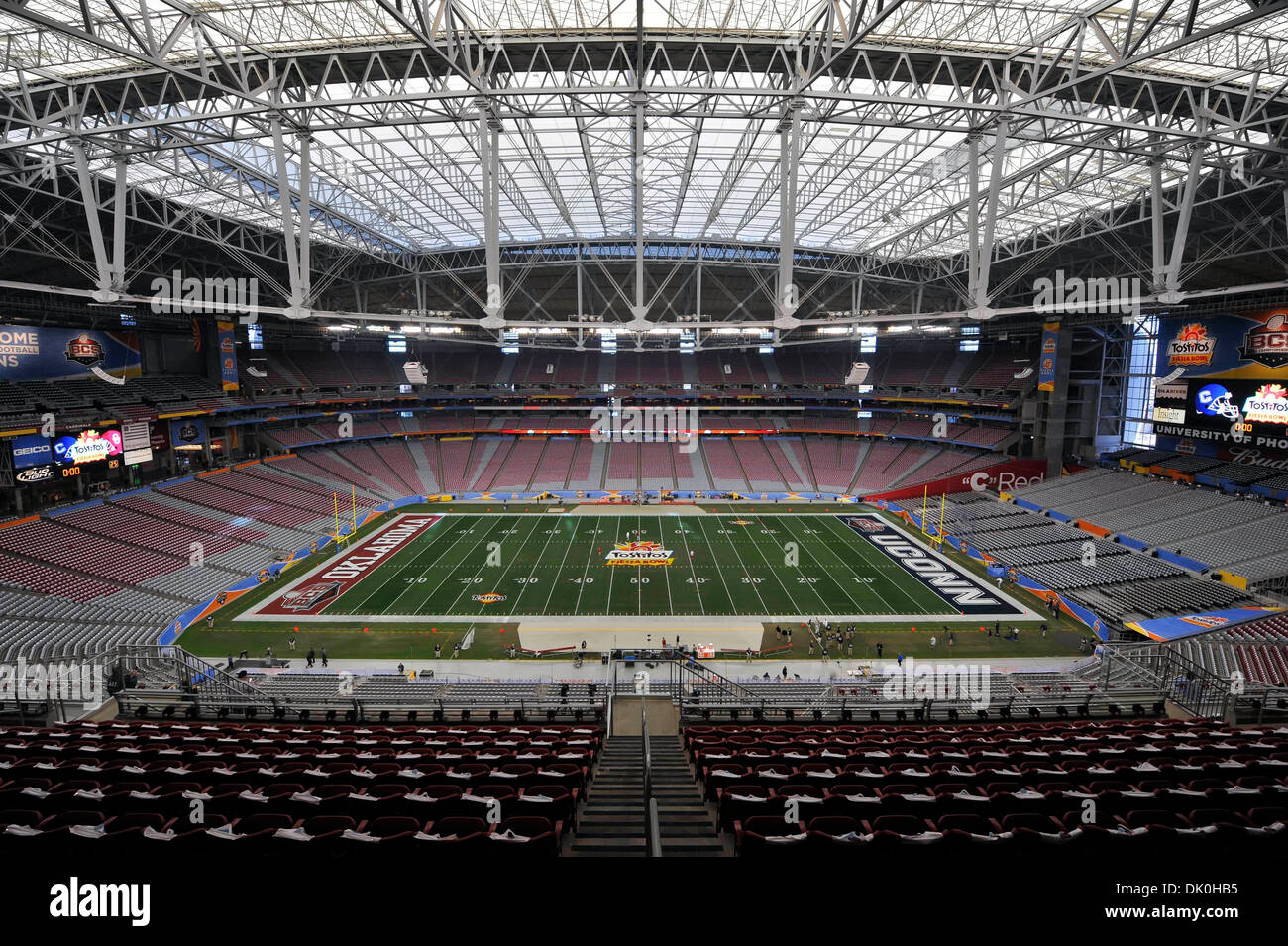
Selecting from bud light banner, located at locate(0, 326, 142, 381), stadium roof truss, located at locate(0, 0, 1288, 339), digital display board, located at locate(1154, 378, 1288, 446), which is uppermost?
stadium roof truss, located at locate(0, 0, 1288, 339)

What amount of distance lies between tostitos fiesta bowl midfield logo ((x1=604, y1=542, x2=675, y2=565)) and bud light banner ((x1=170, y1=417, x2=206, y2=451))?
29.5 m

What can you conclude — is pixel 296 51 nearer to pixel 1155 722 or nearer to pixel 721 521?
pixel 1155 722

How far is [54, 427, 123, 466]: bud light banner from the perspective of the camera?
31.7 m

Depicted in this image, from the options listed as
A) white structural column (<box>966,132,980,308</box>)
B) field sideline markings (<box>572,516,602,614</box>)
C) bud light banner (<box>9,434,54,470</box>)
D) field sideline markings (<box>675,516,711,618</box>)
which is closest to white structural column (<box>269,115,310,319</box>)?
field sideline markings (<box>572,516,602,614</box>)

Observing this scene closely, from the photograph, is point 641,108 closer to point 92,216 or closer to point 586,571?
point 92,216

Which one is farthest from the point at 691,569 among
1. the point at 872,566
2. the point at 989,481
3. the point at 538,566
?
the point at 989,481

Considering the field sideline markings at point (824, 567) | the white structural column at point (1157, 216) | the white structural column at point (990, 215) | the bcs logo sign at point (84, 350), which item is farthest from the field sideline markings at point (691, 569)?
the bcs logo sign at point (84, 350)

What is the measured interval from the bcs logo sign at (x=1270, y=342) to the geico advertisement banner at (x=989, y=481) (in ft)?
47.6

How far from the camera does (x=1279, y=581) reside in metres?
25.8

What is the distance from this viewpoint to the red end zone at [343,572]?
28812 millimetres

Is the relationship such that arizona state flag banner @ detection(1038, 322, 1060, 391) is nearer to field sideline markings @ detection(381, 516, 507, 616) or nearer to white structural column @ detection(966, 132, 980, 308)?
white structural column @ detection(966, 132, 980, 308)

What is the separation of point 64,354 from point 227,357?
34.2ft

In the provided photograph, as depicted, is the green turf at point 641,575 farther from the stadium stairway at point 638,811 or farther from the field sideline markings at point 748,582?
the stadium stairway at point 638,811
